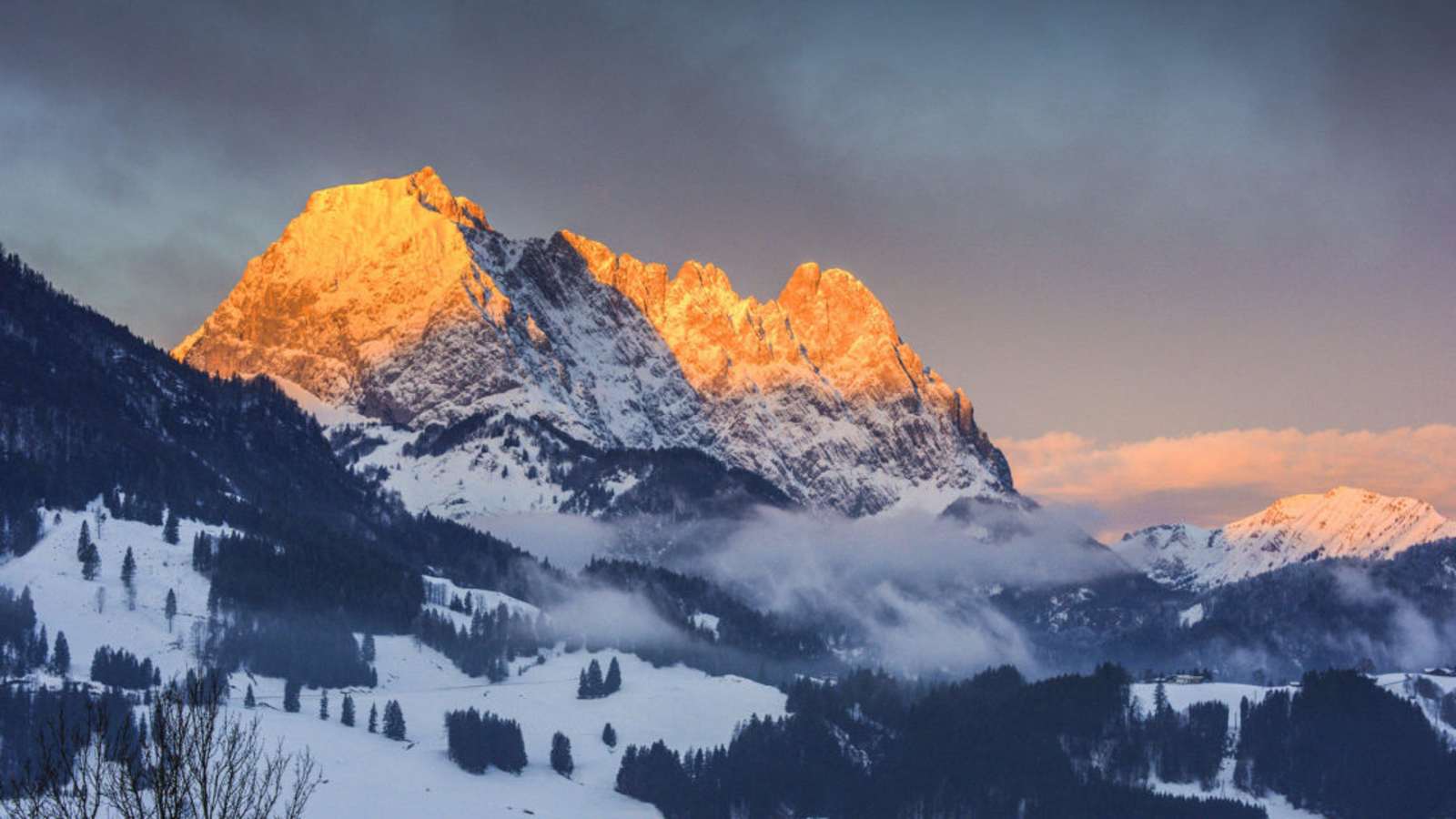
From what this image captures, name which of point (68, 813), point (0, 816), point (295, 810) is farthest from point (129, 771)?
point (0, 816)

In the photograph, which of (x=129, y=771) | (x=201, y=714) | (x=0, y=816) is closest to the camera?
(x=129, y=771)

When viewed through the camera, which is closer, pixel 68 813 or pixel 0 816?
pixel 68 813

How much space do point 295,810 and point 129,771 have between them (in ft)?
39.6

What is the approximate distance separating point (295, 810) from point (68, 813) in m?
10.5

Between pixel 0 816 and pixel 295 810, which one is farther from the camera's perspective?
pixel 0 816

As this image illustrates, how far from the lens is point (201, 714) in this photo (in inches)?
2608

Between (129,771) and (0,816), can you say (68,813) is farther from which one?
(0,816)

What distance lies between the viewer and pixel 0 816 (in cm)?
16750

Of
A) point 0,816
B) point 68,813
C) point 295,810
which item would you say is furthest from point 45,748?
point 0,816

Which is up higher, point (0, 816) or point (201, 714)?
point (201, 714)

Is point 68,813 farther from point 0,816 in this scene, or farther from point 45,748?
point 0,816

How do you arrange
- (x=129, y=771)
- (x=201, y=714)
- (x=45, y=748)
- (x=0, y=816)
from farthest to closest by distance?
(x=0, y=816) → (x=201, y=714) → (x=45, y=748) → (x=129, y=771)

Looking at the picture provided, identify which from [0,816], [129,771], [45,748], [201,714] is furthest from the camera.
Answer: [0,816]

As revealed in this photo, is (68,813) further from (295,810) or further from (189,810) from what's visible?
(295,810)
